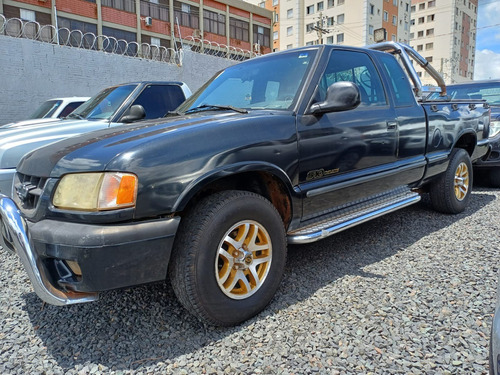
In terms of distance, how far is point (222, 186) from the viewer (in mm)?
2457

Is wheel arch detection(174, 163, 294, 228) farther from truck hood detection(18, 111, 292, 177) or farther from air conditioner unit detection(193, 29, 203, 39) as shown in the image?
air conditioner unit detection(193, 29, 203, 39)

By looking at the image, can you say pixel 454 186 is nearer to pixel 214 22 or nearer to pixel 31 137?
pixel 31 137

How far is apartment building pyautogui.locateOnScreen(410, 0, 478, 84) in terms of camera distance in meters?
66.6

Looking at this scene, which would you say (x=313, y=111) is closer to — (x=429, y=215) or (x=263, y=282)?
(x=263, y=282)

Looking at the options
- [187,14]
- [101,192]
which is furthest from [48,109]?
[187,14]

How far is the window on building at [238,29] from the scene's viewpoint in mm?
39562

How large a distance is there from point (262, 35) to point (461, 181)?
41.5 meters

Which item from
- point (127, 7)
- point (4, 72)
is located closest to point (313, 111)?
point (4, 72)

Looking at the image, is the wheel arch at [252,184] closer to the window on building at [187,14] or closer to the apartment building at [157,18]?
the apartment building at [157,18]

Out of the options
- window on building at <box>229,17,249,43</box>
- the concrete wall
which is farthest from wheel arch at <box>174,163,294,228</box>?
window on building at <box>229,17,249,43</box>

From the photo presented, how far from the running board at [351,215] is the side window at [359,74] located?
0.87 metres

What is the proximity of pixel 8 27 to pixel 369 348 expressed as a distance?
15599 millimetres

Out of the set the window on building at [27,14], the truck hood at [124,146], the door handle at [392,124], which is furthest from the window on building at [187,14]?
the truck hood at [124,146]

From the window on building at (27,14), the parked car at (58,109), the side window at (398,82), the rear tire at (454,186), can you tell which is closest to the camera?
the side window at (398,82)
